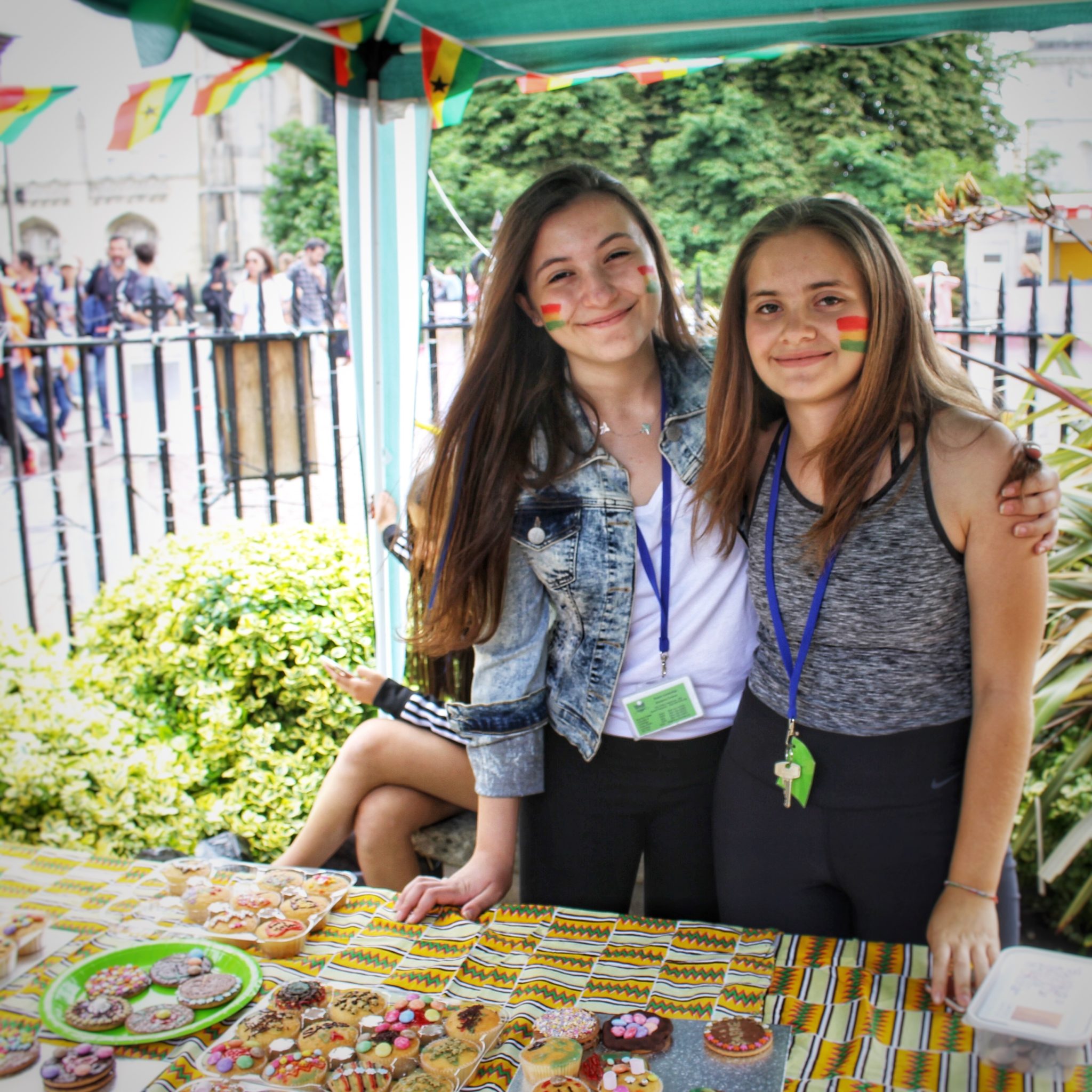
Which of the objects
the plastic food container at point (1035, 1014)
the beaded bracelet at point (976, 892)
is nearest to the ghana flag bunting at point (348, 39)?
the beaded bracelet at point (976, 892)

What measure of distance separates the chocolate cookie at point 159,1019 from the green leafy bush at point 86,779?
66.9 inches

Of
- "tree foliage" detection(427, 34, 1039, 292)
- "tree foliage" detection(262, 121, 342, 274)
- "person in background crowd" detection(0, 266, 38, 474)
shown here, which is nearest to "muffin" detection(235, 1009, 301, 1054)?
"person in background crowd" detection(0, 266, 38, 474)

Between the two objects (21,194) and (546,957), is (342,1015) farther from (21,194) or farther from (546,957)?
(21,194)

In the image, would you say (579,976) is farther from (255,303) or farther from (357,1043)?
(255,303)

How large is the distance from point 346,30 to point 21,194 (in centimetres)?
2498

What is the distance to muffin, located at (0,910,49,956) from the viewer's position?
1.54 meters

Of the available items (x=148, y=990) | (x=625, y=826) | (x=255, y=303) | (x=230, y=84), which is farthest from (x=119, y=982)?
(x=255, y=303)

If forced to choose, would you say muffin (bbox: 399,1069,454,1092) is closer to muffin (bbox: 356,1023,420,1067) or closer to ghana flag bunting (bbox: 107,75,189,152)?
muffin (bbox: 356,1023,420,1067)

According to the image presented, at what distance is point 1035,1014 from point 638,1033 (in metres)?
0.48

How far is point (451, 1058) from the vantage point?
1.26 metres

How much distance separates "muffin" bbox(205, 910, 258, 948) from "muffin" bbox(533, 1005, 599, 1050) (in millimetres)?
512

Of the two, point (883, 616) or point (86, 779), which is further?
point (86, 779)

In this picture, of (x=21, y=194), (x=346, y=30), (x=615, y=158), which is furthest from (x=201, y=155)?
(x=346, y=30)

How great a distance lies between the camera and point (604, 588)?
5.86 ft
